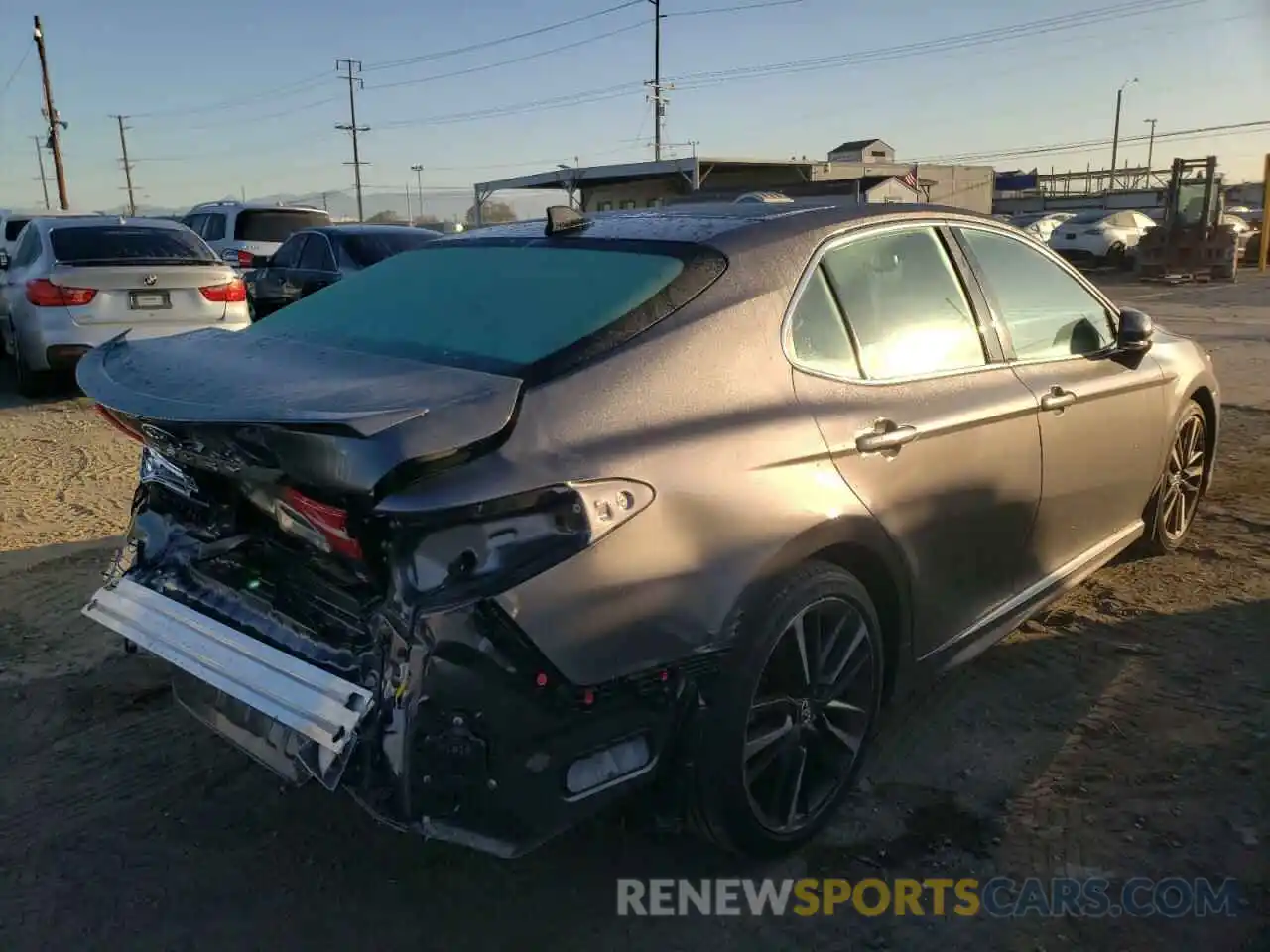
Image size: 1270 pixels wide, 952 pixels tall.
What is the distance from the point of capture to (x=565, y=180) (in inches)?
1596

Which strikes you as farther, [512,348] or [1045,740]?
[1045,740]

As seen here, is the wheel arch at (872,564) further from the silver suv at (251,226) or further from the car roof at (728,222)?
the silver suv at (251,226)

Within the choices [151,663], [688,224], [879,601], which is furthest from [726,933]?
[151,663]

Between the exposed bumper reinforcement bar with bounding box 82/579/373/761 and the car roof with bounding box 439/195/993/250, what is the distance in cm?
150

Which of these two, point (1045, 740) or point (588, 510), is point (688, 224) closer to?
point (588, 510)

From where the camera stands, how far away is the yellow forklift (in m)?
24.0

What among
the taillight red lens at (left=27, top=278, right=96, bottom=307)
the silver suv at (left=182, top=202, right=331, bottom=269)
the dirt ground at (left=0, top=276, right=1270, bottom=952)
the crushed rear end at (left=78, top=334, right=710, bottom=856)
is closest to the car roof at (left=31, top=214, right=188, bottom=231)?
the taillight red lens at (left=27, top=278, right=96, bottom=307)

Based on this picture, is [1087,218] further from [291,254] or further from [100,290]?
[100,290]

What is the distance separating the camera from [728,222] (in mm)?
2936

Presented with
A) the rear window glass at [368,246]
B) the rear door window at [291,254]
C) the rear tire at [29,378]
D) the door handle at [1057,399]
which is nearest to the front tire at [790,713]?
the door handle at [1057,399]

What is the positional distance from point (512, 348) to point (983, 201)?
1748 inches

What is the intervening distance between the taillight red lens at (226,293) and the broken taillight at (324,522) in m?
7.05

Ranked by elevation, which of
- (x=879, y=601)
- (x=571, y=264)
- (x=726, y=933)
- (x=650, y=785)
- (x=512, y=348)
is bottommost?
(x=726, y=933)

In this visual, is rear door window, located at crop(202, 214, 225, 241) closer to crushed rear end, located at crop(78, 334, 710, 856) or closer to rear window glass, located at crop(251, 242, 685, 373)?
rear window glass, located at crop(251, 242, 685, 373)
